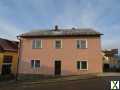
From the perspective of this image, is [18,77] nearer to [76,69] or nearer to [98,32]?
[76,69]

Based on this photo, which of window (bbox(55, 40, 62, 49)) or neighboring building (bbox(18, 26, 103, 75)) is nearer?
neighboring building (bbox(18, 26, 103, 75))

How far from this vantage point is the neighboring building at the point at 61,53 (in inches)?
1073

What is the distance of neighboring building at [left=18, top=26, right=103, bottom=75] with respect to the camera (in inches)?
1073

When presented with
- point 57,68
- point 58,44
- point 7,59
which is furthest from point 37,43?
point 7,59

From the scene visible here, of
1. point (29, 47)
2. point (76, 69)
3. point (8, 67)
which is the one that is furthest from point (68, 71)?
point (8, 67)

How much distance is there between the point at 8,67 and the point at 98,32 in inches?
621

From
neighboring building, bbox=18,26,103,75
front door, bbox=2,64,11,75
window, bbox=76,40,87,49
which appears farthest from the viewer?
front door, bbox=2,64,11,75

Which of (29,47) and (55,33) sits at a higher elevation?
(55,33)

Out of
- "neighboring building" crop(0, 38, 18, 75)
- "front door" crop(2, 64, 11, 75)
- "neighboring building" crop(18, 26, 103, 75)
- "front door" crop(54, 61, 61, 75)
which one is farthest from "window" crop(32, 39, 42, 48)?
"front door" crop(2, 64, 11, 75)

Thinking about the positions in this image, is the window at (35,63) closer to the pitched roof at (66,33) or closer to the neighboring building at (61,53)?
the neighboring building at (61,53)

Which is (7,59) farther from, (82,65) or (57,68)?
(82,65)

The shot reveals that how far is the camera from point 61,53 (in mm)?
27828

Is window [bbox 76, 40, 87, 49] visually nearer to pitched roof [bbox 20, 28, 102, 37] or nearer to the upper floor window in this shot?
pitched roof [bbox 20, 28, 102, 37]

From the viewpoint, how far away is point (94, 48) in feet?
89.8
